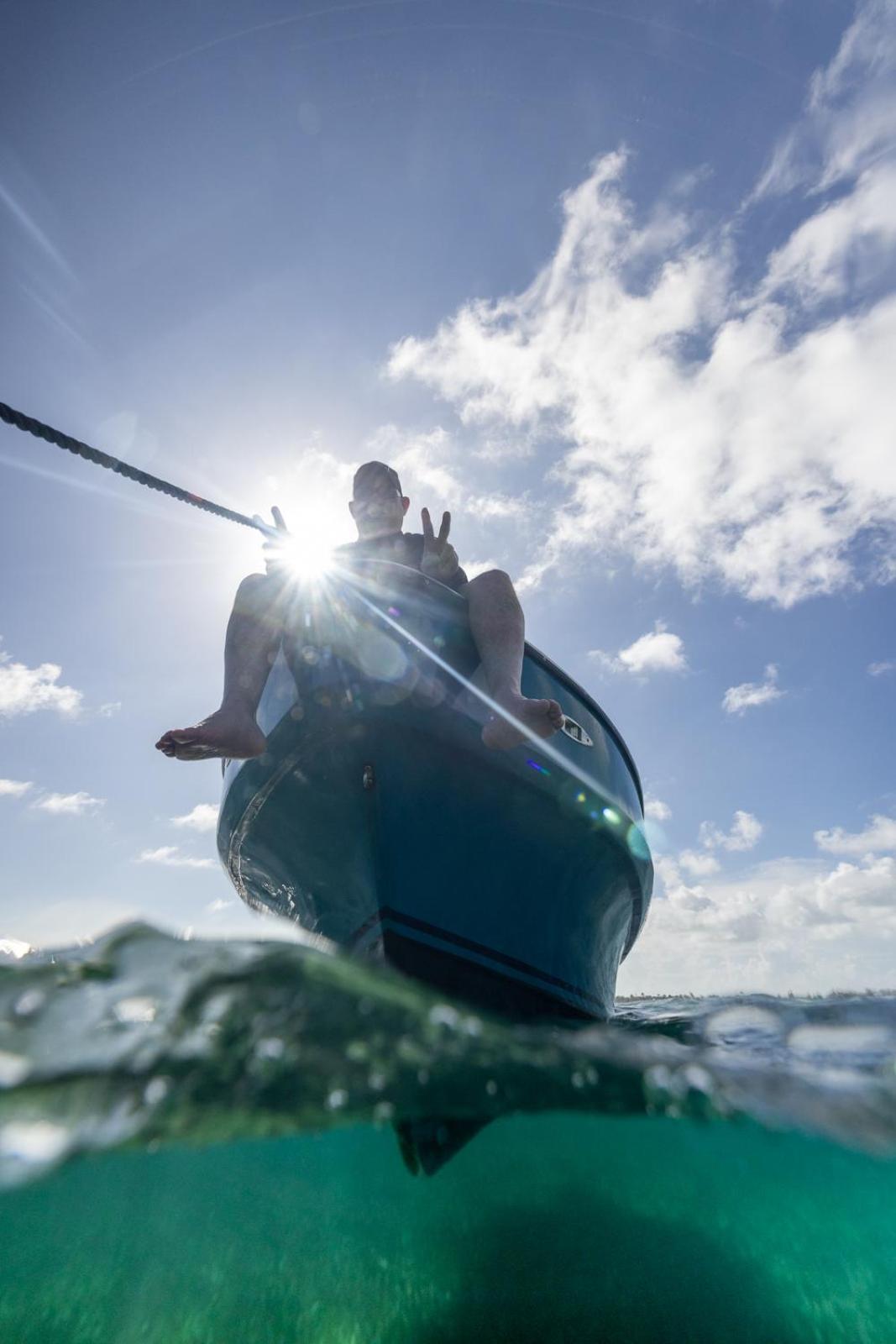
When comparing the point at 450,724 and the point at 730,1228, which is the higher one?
the point at 450,724

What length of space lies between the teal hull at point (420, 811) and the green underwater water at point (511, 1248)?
1312 mm

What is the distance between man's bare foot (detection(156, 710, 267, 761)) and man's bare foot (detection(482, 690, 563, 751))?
1.01 meters

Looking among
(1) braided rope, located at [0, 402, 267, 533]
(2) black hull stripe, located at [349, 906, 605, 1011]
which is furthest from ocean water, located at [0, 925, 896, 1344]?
(1) braided rope, located at [0, 402, 267, 533]

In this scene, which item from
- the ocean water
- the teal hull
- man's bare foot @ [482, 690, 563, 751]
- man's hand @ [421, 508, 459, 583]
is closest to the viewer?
the ocean water

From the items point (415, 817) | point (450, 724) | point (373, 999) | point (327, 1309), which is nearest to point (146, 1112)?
point (373, 999)

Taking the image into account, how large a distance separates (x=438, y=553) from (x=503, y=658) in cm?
91

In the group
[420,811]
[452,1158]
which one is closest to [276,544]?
[420,811]

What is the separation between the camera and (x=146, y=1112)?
246cm

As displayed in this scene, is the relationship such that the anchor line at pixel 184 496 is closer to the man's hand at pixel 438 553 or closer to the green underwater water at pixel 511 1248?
the man's hand at pixel 438 553

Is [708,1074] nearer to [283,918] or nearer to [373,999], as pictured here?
[373,999]

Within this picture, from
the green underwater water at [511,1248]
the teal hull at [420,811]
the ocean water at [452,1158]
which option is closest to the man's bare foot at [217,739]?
the teal hull at [420,811]

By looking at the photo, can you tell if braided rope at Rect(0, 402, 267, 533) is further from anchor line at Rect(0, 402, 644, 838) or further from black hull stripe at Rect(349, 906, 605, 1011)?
black hull stripe at Rect(349, 906, 605, 1011)

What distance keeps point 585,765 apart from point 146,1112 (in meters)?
2.50

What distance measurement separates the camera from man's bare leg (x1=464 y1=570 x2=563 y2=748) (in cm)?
246
